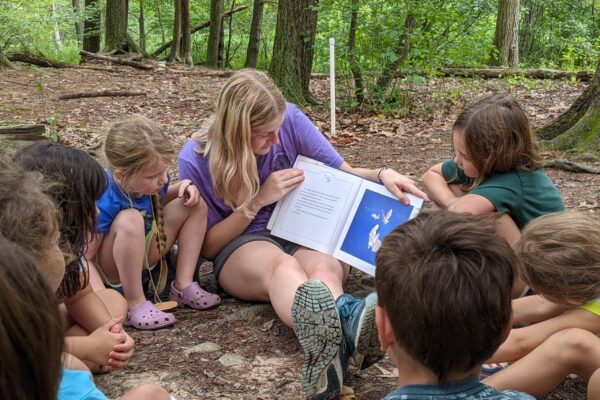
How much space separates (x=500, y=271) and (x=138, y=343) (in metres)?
1.77

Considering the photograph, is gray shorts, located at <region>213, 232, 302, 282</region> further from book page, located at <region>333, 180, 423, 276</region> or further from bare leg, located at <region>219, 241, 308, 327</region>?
book page, located at <region>333, 180, 423, 276</region>

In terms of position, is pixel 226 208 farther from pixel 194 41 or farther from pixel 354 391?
pixel 194 41

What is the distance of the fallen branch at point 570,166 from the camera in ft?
15.9

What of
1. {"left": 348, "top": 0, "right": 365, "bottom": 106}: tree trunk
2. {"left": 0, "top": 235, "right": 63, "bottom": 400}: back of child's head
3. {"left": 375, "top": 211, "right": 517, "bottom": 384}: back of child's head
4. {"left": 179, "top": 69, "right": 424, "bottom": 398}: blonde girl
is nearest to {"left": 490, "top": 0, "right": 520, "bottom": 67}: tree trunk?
{"left": 348, "top": 0, "right": 365, "bottom": 106}: tree trunk

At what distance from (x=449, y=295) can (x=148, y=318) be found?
177 cm

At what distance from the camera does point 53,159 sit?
2.39 meters

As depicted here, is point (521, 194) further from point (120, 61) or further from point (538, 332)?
point (120, 61)

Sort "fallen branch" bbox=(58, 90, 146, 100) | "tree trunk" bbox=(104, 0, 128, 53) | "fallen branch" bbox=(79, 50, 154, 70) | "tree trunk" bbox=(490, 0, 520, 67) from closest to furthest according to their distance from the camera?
"fallen branch" bbox=(58, 90, 146, 100) → "fallen branch" bbox=(79, 50, 154, 70) → "tree trunk" bbox=(490, 0, 520, 67) → "tree trunk" bbox=(104, 0, 128, 53)

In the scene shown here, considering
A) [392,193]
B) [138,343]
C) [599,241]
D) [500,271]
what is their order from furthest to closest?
[392,193] < [138,343] < [599,241] < [500,271]

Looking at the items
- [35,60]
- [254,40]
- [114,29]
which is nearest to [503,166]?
[35,60]

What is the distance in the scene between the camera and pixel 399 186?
3.04 meters

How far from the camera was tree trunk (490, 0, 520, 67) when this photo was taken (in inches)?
483

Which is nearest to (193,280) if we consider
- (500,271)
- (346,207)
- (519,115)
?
(346,207)

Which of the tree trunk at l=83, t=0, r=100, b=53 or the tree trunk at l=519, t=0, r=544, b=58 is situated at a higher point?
the tree trunk at l=519, t=0, r=544, b=58
